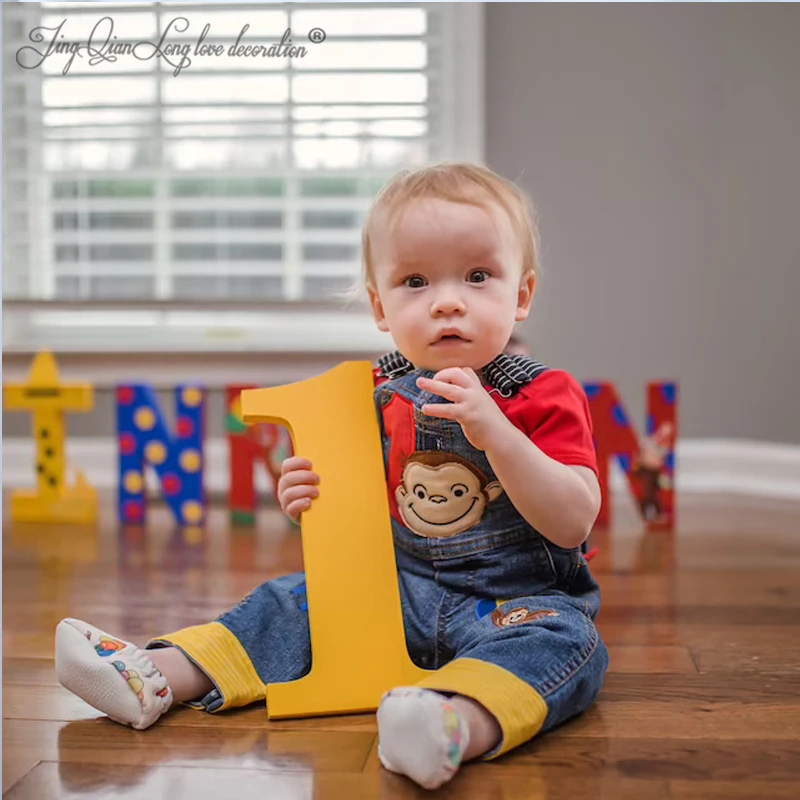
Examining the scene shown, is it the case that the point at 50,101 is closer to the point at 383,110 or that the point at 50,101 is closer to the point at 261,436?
the point at 383,110

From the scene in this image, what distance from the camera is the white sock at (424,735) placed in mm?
653

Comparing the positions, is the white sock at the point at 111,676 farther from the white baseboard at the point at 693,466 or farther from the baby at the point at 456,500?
the white baseboard at the point at 693,466

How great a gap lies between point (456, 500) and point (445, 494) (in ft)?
0.04

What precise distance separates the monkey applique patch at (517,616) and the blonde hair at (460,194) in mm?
318

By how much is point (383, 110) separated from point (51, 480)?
44.4 inches

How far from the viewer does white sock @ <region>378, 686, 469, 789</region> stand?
2.14ft

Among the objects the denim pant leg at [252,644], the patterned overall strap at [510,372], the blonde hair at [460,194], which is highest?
the blonde hair at [460,194]

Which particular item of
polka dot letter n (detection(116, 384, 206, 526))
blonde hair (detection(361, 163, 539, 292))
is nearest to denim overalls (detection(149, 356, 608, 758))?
blonde hair (detection(361, 163, 539, 292))

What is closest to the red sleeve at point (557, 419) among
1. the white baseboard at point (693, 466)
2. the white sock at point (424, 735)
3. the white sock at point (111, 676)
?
the white sock at point (424, 735)

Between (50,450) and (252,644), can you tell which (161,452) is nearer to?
(50,450)

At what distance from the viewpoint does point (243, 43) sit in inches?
48.0

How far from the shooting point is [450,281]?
0.87m

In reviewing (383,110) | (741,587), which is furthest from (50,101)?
(741,587)

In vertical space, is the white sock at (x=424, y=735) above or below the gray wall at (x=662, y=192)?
below
